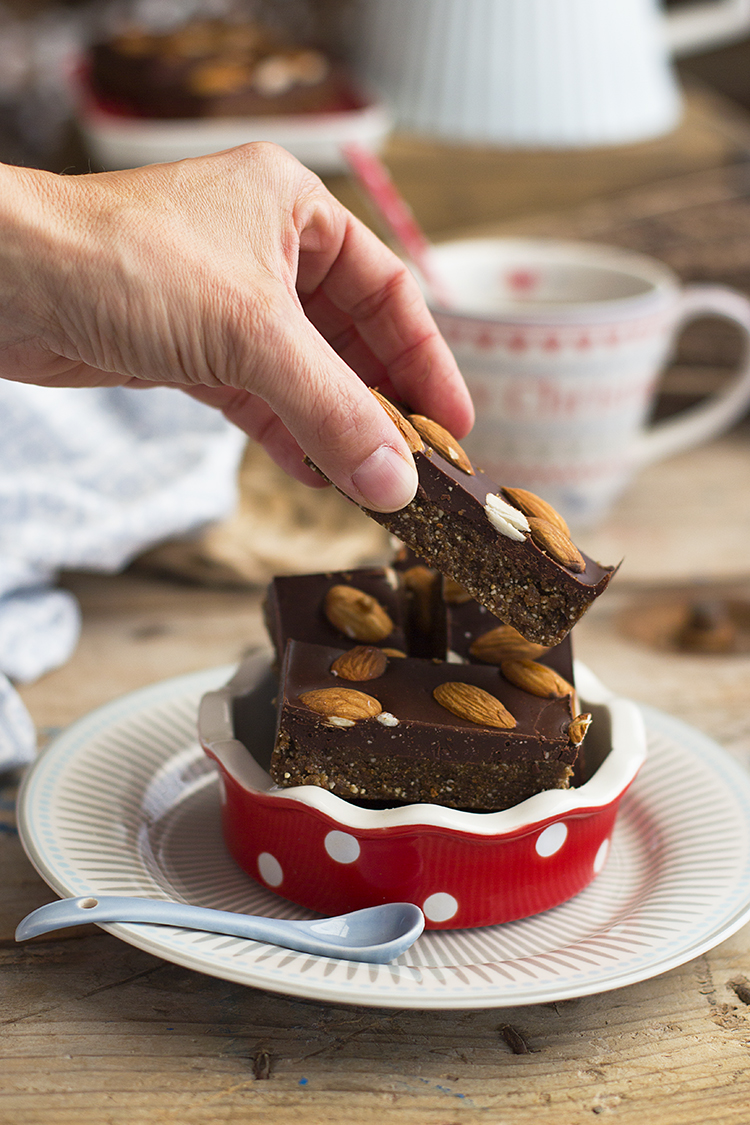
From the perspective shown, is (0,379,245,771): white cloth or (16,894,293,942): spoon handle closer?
(16,894,293,942): spoon handle

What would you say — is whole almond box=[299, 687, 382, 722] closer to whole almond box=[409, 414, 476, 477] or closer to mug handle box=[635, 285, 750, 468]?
whole almond box=[409, 414, 476, 477]

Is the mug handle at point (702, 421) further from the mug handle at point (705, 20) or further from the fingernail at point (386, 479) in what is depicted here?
the fingernail at point (386, 479)

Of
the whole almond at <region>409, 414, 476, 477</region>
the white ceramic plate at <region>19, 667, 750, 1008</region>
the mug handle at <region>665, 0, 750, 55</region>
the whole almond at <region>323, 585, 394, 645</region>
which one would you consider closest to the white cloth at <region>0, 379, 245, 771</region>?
the white ceramic plate at <region>19, 667, 750, 1008</region>

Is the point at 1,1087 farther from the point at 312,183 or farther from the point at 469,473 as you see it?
the point at 312,183

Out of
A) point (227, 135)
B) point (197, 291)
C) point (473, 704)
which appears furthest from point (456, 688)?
point (227, 135)

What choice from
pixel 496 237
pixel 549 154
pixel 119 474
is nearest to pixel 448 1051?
pixel 119 474
